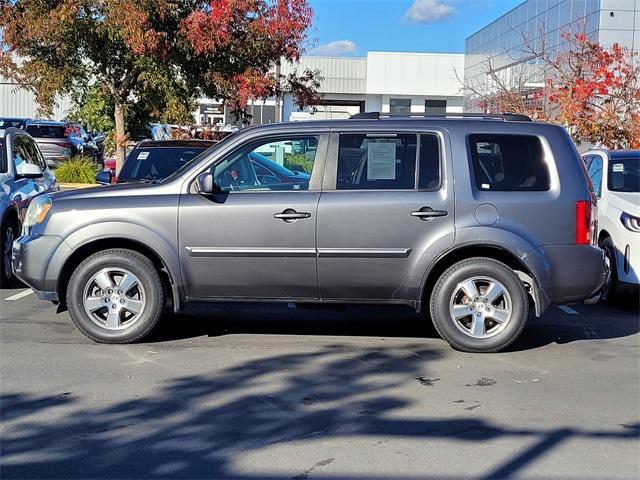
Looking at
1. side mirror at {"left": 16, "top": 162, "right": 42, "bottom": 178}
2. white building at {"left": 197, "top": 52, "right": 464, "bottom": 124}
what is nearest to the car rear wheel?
side mirror at {"left": 16, "top": 162, "right": 42, "bottom": 178}

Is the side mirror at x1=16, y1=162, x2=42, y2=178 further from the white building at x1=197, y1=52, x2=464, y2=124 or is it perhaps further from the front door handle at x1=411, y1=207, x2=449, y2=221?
the white building at x1=197, y1=52, x2=464, y2=124

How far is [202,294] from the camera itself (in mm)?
7059

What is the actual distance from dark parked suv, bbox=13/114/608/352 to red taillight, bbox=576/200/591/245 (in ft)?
0.03

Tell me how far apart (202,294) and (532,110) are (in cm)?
1262

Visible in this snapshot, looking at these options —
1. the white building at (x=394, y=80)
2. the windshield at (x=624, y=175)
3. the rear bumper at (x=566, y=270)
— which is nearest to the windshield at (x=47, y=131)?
the white building at (x=394, y=80)

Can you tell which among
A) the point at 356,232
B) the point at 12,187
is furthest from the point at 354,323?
the point at 12,187

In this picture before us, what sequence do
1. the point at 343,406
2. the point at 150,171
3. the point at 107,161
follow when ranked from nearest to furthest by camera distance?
the point at 343,406
the point at 150,171
the point at 107,161

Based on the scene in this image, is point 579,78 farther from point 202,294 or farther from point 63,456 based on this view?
point 63,456

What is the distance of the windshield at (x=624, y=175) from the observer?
9711mm

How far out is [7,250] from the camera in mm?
9773

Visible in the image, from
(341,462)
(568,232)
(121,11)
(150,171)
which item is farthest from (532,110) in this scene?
(341,462)

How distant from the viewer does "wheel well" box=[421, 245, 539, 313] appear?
22.7 feet

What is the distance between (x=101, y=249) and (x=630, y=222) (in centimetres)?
552

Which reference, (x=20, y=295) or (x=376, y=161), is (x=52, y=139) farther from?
(x=376, y=161)
